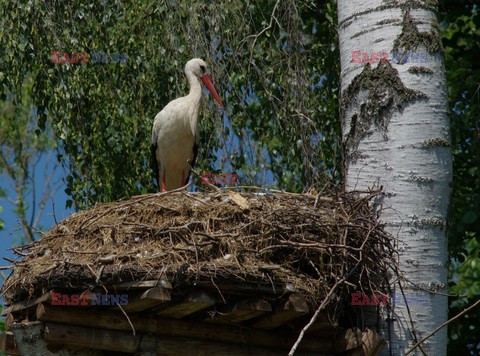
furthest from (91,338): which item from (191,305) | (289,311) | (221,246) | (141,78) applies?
(141,78)

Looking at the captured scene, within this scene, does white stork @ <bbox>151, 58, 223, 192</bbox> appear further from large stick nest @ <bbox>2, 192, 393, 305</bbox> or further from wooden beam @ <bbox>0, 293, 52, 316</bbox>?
wooden beam @ <bbox>0, 293, 52, 316</bbox>

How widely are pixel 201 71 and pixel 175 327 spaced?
3092 millimetres

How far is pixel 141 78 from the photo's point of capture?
6.91 metres

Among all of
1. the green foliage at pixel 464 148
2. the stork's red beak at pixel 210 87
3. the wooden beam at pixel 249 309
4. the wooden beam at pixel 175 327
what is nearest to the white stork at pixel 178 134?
the stork's red beak at pixel 210 87

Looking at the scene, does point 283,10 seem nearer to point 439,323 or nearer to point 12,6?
point 12,6

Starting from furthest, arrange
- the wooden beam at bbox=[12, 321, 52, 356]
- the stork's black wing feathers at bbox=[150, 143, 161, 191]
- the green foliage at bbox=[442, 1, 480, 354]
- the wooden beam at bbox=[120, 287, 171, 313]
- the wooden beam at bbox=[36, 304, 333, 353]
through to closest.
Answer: the stork's black wing feathers at bbox=[150, 143, 161, 191] → the green foliage at bbox=[442, 1, 480, 354] → the wooden beam at bbox=[12, 321, 52, 356] → the wooden beam at bbox=[36, 304, 333, 353] → the wooden beam at bbox=[120, 287, 171, 313]

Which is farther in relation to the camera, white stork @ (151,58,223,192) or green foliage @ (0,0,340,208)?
white stork @ (151,58,223,192)

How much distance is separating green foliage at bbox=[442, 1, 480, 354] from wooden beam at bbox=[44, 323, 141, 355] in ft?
9.90

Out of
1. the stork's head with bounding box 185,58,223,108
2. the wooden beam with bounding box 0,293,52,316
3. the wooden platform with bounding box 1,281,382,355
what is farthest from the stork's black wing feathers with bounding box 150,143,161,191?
the wooden platform with bounding box 1,281,382,355

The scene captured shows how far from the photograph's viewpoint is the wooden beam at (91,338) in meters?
4.68

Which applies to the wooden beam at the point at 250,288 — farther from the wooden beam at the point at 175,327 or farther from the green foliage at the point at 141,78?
the green foliage at the point at 141,78

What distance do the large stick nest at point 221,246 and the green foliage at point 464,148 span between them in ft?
7.21

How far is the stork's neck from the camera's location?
752 centimetres

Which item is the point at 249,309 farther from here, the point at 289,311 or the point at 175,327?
the point at 175,327
